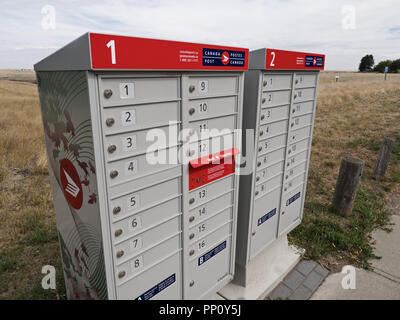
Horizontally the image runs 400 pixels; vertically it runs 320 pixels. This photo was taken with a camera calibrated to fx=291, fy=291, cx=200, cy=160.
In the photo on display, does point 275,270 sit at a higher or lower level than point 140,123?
lower

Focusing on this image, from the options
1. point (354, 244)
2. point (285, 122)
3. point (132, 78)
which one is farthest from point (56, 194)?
point (354, 244)

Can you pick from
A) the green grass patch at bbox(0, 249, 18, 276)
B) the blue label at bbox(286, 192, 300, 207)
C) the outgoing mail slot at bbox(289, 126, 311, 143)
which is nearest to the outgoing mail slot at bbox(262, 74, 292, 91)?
the outgoing mail slot at bbox(289, 126, 311, 143)

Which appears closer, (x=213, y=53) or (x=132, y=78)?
(x=132, y=78)

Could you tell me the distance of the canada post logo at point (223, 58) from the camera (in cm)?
210

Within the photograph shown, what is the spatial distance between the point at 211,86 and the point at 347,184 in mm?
3506

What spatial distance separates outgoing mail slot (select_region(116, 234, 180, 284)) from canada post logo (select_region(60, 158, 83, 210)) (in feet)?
1.75

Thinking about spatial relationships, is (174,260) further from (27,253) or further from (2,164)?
(2,164)

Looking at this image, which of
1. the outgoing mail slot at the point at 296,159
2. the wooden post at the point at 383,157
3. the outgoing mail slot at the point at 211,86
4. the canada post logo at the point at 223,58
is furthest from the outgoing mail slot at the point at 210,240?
the wooden post at the point at 383,157

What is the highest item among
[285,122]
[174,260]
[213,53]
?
[213,53]

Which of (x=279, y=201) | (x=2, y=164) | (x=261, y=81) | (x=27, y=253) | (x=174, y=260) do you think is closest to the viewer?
(x=174, y=260)

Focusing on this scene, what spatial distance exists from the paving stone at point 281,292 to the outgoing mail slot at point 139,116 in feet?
7.88

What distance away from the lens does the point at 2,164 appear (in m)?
6.38

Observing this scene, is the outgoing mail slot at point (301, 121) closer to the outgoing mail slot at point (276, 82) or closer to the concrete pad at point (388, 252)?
the outgoing mail slot at point (276, 82)

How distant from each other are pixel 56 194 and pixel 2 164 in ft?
16.6
